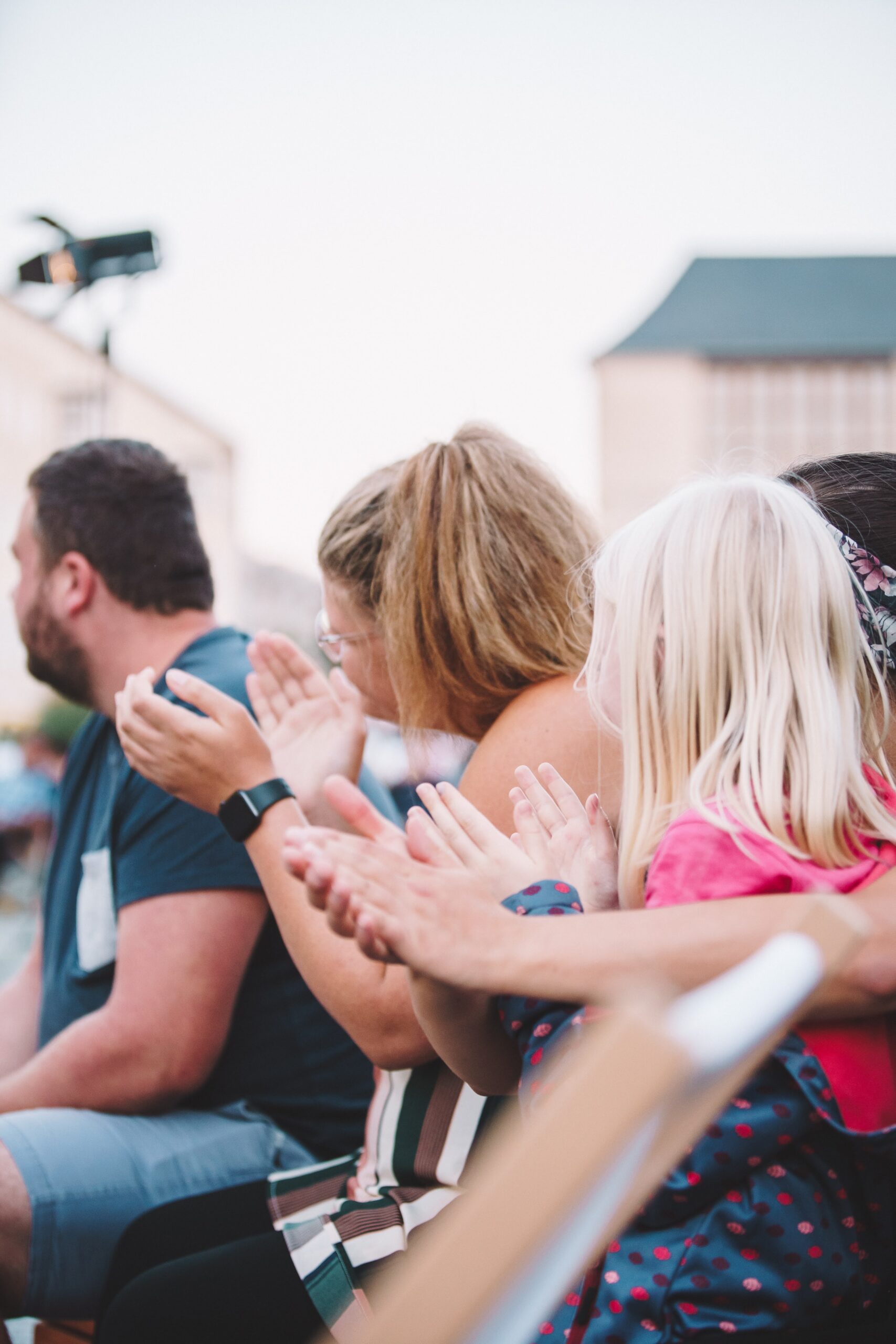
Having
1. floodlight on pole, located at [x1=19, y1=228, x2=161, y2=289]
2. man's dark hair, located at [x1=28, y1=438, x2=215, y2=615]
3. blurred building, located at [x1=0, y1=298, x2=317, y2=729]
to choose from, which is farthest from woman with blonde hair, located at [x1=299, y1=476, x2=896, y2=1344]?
blurred building, located at [x1=0, y1=298, x2=317, y2=729]

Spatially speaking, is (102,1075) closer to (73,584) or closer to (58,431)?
(73,584)

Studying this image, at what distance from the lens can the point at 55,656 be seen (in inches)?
87.5

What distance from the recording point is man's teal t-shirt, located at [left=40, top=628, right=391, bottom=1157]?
5.68ft

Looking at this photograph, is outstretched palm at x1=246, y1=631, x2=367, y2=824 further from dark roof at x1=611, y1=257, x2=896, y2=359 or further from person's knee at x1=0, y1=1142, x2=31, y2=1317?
dark roof at x1=611, y1=257, x2=896, y2=359

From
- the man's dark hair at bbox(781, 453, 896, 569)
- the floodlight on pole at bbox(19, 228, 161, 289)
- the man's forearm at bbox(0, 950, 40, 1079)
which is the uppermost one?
the floodlight on pole at bbox(19, 228, 161, 289)

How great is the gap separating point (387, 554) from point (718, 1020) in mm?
1323

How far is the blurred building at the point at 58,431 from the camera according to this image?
2044cm

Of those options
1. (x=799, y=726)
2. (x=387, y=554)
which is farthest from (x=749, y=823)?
(x=387, y=554)

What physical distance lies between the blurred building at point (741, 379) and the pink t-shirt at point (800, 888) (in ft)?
90.7

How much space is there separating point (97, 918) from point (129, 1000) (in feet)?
0.88

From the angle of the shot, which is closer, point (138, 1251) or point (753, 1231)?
point (753, 1231)

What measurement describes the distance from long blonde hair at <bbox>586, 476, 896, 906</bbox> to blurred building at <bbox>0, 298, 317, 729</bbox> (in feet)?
41.9

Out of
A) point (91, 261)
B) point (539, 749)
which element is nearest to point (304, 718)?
point (539, 749)

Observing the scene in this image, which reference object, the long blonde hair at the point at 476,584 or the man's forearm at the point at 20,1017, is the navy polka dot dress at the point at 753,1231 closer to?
the long blonde hair at the point at 476,584
